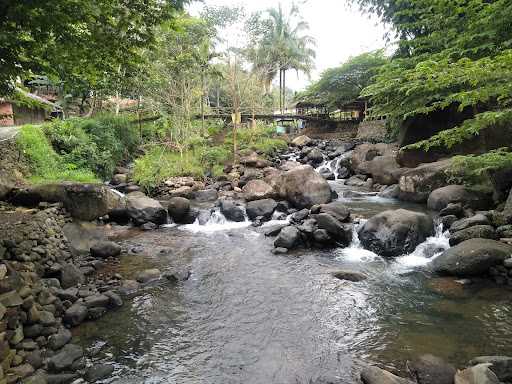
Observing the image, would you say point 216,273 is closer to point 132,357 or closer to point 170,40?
point 132,357

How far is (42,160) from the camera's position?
41.8ft

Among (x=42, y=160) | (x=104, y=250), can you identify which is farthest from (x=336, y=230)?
(x=42, y=160)

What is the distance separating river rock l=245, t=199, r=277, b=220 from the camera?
508 inches

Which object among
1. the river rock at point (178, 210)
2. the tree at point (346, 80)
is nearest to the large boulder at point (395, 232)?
the river rock at point (178, 210)

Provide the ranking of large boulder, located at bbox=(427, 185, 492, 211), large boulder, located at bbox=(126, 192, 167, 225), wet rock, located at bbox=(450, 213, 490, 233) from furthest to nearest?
large boulder, located at bbox=(126, 192, 167, 225), large boulder, located at bbox=(427, 185, 492, 211), wet rock, located at bbox=(450, 213, 490, 233)

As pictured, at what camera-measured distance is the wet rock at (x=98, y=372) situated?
4.63m

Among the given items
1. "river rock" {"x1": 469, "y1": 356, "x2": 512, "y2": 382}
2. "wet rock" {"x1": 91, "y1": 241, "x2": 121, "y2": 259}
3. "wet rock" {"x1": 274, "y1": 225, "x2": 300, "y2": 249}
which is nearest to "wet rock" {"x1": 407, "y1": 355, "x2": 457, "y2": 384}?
"river rock" {"x1": 469, "y1": 356, "x2": 512, "y2": 382}

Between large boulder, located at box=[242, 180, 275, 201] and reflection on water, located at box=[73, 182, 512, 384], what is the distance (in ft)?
18.5

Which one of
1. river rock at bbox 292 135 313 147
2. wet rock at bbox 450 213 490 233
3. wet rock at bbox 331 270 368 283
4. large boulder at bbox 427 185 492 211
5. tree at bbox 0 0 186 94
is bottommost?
wet rock at bbox 331 270 368 283

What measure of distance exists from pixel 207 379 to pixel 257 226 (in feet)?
25.2

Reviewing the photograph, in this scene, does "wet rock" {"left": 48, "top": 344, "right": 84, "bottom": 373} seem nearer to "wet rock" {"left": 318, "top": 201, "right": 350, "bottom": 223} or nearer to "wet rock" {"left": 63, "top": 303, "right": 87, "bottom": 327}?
"wet rock" {"left": 63, "top": 303, "right": 87, "bottom": 327}

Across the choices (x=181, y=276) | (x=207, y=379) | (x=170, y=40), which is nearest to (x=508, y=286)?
(x=207, y=379)

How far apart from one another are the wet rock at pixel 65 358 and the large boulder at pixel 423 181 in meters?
12.1

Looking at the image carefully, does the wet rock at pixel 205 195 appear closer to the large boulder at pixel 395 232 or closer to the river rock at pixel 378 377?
the large boulder at pixel 395 232
